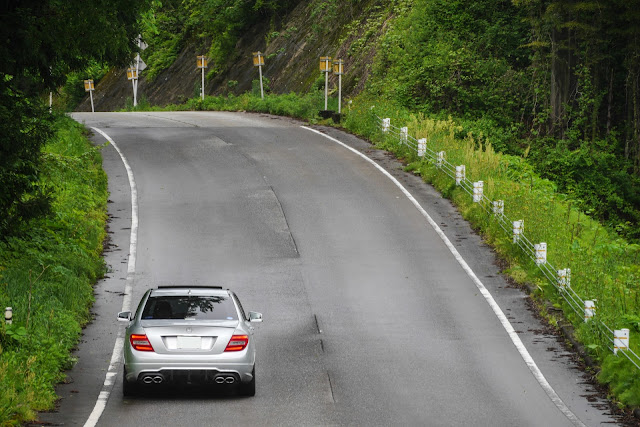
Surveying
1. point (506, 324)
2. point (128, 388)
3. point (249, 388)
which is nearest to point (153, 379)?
point (128, 388)

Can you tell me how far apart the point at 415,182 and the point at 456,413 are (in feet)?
54.5

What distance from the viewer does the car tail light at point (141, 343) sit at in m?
11.8

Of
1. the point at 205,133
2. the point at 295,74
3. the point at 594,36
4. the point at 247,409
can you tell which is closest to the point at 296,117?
the point at 205,133

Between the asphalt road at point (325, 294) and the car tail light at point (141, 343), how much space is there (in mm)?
815

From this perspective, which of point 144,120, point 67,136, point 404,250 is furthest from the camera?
point 144,120

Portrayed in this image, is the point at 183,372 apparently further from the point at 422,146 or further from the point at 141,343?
the point at 422,146

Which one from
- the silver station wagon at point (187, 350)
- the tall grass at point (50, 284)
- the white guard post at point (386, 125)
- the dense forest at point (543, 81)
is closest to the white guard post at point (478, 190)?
the dense forest at point (543, 81)

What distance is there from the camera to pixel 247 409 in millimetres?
11961

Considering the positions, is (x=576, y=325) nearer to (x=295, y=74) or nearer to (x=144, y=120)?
(x=144, y=120)

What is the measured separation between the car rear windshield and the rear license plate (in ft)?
1.20

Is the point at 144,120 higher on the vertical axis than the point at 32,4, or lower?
lower

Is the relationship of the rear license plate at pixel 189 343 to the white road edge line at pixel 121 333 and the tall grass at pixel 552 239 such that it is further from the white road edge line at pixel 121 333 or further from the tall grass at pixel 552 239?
the tall grass at pixel 552 239

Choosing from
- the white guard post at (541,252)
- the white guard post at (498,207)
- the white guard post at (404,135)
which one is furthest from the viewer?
the white guard post at (404,135)

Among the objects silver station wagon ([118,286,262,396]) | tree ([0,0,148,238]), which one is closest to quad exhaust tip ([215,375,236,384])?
silver station wagon ([118,286,262,396])
